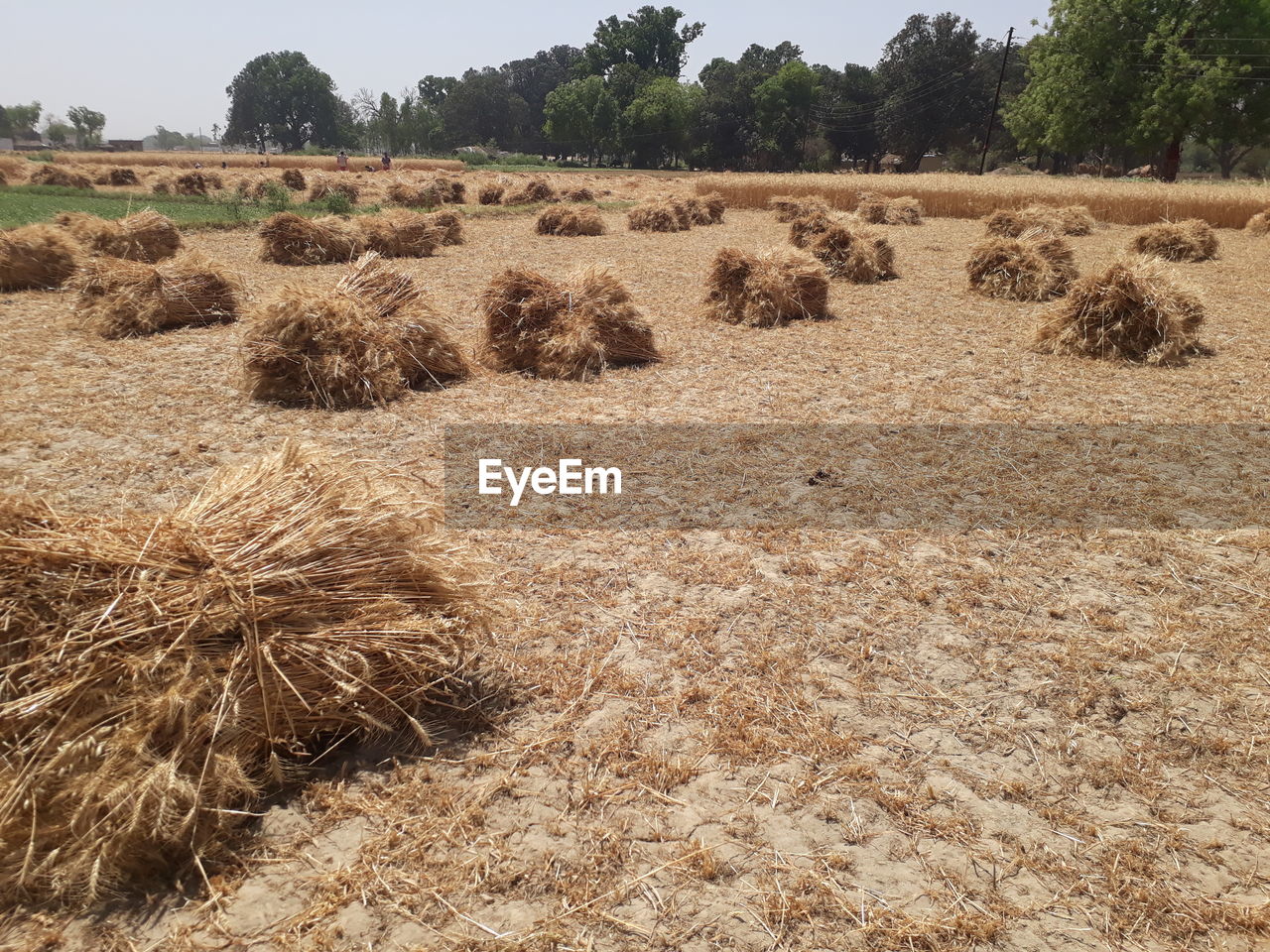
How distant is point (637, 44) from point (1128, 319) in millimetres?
117578

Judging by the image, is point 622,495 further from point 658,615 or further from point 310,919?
point 310,919

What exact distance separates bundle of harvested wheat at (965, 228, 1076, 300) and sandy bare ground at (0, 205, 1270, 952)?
26.5 feet

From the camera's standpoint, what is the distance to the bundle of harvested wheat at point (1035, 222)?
1780 cm

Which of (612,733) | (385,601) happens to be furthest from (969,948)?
(385,601)

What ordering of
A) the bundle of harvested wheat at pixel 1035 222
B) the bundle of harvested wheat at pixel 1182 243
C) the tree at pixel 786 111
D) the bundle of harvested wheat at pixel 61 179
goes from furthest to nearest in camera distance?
the tree at pixel 786 111 → the bundle of harvested wheat at pixel 61 179 → the bundle of harvested wheat at pixel 1035 222 → the bundle of harvested wheat at pixel 1182 243

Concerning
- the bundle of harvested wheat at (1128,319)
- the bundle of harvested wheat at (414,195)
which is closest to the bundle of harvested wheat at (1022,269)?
the bundle of harvested wheat at (1128,319)

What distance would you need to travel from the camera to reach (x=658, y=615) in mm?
3904

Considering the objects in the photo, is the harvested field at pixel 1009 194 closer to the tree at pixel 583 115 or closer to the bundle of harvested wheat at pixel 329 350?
the bundle of harvested wheat at pixel 329 350

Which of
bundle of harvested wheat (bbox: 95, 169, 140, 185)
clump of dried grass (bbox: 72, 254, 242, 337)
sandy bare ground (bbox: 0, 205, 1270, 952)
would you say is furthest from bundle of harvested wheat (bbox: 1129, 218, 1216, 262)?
bundle of harvested wheat (bbox: 95, 169, 140, 185)

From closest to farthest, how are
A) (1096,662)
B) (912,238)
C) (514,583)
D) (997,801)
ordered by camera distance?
(997,801) < (1096,662) < (514,583) < (912,238)

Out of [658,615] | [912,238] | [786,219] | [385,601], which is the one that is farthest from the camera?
[786,219]

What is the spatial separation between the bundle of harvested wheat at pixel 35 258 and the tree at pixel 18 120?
175058 mm

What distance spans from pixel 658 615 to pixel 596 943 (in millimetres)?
1864

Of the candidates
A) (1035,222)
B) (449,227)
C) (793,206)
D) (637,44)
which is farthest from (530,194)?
(637,44)
